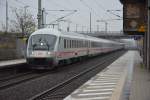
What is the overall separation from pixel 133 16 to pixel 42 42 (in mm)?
11378

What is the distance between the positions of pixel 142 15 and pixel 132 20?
1.00 metres

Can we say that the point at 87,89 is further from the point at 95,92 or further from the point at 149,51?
the point at 149,51

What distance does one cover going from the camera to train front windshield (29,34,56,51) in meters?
25.8

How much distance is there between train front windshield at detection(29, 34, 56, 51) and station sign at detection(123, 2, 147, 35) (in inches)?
378

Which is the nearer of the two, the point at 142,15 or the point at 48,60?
the point at 48,60

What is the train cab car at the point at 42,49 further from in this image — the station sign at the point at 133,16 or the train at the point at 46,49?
the station sign at the point at 133,16

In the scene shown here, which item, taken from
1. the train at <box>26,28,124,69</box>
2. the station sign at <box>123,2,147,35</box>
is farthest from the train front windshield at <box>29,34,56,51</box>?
the station sign at <box>123,2,147,35</box>

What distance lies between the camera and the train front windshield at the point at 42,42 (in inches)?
1016

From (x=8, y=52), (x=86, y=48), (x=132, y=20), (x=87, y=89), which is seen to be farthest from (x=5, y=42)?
(x=87, y=89)

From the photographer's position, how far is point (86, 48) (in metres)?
42.2

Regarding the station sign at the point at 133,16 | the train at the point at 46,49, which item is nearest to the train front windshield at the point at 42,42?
the train at the point at 46,49

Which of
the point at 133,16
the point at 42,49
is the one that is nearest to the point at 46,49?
the point at 42,49

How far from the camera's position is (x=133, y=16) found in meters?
34.6

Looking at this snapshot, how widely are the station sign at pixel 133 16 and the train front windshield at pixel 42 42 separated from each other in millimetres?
9592
